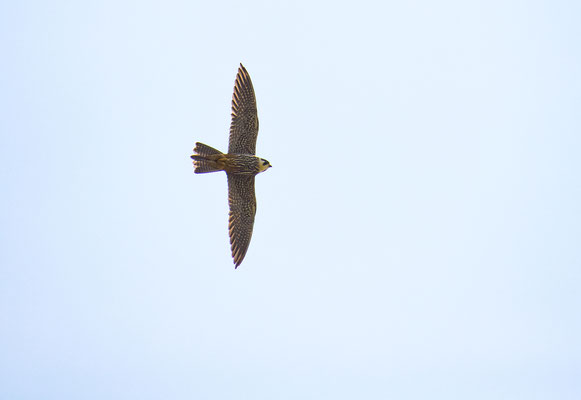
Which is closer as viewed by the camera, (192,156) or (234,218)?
(192,156)

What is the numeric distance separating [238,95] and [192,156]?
7.29ft

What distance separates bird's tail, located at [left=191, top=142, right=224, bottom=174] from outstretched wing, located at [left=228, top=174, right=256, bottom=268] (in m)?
1.20

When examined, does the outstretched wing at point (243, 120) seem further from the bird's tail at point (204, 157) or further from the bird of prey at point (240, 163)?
the bird's tail at point (204, 157)

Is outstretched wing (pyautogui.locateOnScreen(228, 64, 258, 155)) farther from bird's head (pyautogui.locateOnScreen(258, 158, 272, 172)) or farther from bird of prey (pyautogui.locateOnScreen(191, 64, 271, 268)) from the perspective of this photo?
bird's head (pyautogui.locateOnScreen(258, 158, 272, 172))

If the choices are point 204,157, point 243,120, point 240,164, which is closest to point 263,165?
point 240,164

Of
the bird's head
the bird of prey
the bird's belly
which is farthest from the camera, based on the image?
the bird's head

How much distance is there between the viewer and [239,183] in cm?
1928

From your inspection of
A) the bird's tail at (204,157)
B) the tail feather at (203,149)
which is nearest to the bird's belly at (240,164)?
the bird's tail at (204,157)

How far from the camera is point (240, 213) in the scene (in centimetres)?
1962

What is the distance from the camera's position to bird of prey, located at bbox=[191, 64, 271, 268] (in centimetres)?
1809

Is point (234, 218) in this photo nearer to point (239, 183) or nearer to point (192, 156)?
point (239, 183)

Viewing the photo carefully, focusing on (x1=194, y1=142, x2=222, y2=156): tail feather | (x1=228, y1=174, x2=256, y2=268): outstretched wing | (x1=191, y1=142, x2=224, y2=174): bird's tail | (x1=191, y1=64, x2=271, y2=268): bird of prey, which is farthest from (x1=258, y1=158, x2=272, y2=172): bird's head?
(x1=194, y1=142, x2=222, y2=156): tail feather

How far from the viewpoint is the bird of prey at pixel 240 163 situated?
18.1 metres

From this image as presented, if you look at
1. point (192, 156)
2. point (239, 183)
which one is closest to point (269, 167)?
point (239, 183)
